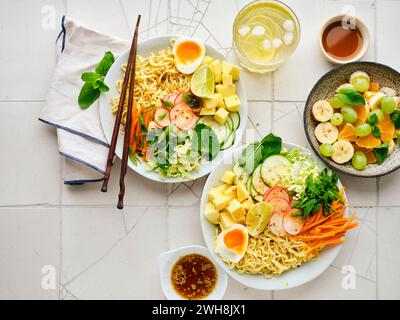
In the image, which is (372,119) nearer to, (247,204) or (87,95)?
(247,204)

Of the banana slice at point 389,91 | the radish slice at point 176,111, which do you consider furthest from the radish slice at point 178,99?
the banana slice at point 389,91

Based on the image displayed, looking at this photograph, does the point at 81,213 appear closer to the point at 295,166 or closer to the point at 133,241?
the point at 133,241

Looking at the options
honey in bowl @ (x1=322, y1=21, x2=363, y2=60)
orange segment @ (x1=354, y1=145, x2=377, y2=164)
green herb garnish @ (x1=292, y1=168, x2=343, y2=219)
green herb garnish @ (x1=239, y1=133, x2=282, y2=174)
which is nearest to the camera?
green herb garnish @ (x1=292, y1=168, x2=343, y2=219)

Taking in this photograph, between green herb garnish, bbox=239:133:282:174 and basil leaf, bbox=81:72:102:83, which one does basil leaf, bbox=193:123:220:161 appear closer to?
green herb garnish, bbox=239:133:282:174

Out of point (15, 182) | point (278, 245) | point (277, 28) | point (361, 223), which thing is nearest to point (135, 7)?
point (277, 28)

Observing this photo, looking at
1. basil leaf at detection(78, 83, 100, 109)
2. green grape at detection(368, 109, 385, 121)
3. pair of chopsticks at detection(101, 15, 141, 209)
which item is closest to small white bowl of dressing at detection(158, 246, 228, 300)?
pair of chopsticks at detection(101, 15, 141, 209)

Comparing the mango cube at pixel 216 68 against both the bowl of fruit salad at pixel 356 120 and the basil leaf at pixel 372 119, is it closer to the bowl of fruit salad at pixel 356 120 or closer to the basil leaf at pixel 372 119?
the bowl of fruit salad at pixel 356 120
